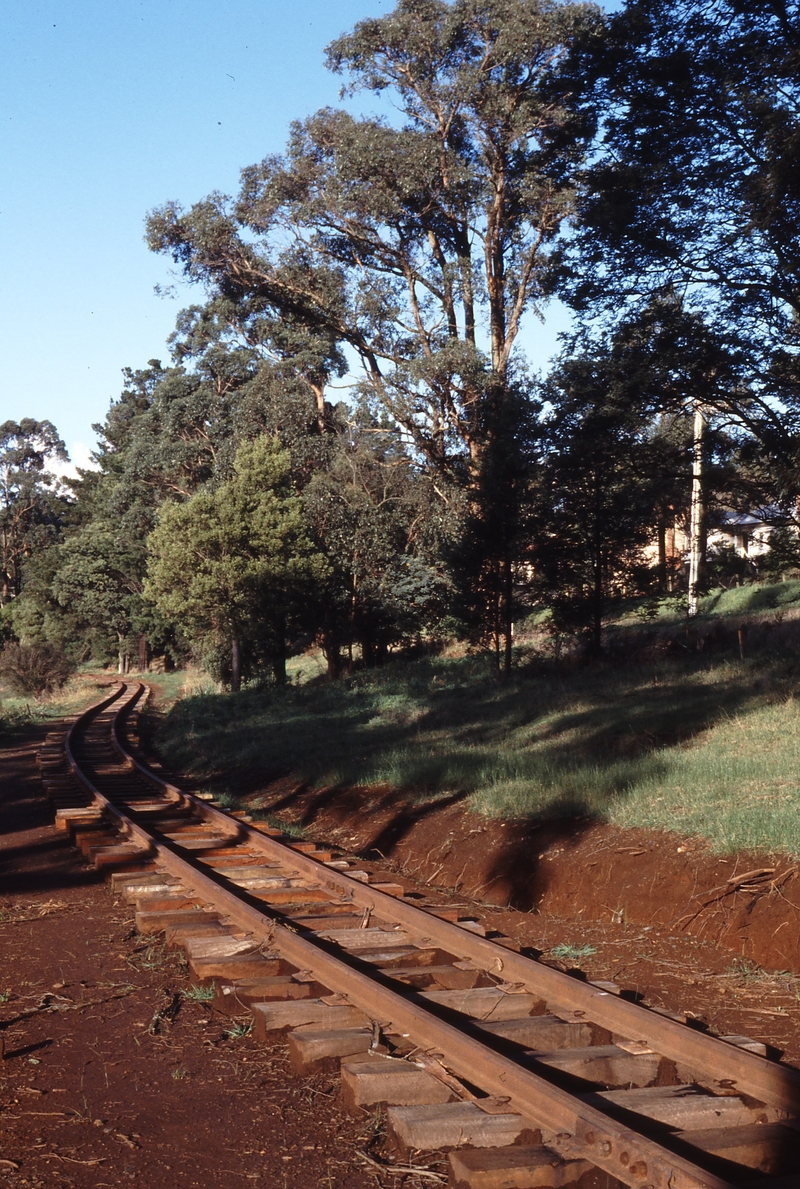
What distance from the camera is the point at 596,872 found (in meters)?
8.81

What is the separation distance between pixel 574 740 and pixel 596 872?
217 inches

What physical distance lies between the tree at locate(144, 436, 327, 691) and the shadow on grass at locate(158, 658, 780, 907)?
815 cm

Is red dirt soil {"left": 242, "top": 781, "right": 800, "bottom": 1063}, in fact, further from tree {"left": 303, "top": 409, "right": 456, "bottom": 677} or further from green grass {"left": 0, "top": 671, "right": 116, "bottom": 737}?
tree {"left": 303, "top": 409, "right": 456, "bottom": 677}

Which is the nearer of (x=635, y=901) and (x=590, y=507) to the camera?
(x=635, y=901)

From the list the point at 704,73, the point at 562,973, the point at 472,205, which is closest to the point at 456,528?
the point at 472,205

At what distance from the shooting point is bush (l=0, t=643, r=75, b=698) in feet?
132

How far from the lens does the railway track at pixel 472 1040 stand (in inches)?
148

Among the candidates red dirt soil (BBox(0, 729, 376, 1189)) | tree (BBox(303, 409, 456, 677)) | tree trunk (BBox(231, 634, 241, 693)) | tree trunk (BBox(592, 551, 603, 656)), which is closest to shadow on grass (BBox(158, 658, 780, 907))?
tree trunk (BBox(592, 551, 603, 656))

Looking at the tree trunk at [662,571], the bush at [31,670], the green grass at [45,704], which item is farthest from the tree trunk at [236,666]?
the tree trunk at [662,571]

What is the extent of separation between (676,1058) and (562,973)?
3.46 ft

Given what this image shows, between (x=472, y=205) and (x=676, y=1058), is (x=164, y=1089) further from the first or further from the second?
(x=472, y=205)

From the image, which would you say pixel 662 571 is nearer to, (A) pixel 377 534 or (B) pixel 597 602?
(B) pixel 597 602

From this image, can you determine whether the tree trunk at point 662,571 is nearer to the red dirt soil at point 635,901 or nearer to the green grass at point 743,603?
the green grass at point 743,603

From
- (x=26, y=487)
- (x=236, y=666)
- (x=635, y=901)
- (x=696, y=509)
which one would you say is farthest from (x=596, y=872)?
(x=26, y=487)
